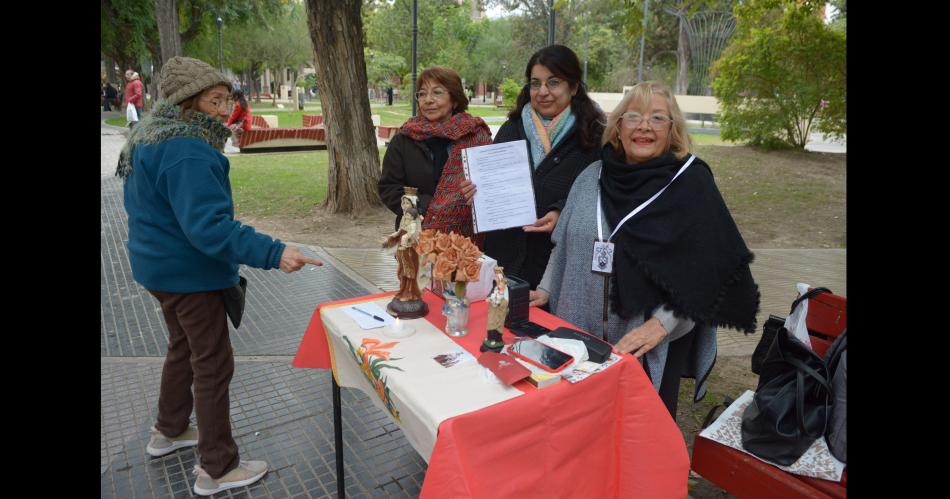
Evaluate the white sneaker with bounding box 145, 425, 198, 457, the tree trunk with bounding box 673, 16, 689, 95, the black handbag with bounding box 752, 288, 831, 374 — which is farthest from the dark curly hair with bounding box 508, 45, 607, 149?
the tree trunk with bounding box 673, 16, 689, 95

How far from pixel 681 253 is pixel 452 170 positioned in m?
1.56

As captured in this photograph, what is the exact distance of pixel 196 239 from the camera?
2.57 m

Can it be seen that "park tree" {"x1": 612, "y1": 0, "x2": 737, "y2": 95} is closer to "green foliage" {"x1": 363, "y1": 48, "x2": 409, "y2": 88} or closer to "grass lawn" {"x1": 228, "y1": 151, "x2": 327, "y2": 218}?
"grass lawn" {"x1": 228, "y1": 151, "x2": 327, "y2": 218}

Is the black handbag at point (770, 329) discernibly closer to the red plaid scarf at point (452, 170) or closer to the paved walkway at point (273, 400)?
the red plaid scarf at point (452, 170)

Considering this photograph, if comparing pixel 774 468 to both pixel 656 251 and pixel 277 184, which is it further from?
pixel 277 184

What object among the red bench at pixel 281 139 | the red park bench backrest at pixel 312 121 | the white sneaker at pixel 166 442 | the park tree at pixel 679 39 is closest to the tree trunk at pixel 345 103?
the white sneaker at pixel 166 442

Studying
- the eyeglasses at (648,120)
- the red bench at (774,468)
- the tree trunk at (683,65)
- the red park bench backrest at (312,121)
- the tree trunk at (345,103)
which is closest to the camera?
the red bench at (774,468)

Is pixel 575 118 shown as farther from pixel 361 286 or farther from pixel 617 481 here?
pixel 361 286

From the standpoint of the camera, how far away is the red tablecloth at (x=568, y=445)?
179cm

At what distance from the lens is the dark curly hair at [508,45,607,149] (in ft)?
10.8

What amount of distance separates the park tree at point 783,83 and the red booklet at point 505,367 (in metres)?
14.4

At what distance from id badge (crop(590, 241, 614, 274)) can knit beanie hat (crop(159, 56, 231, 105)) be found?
1.79 metres
